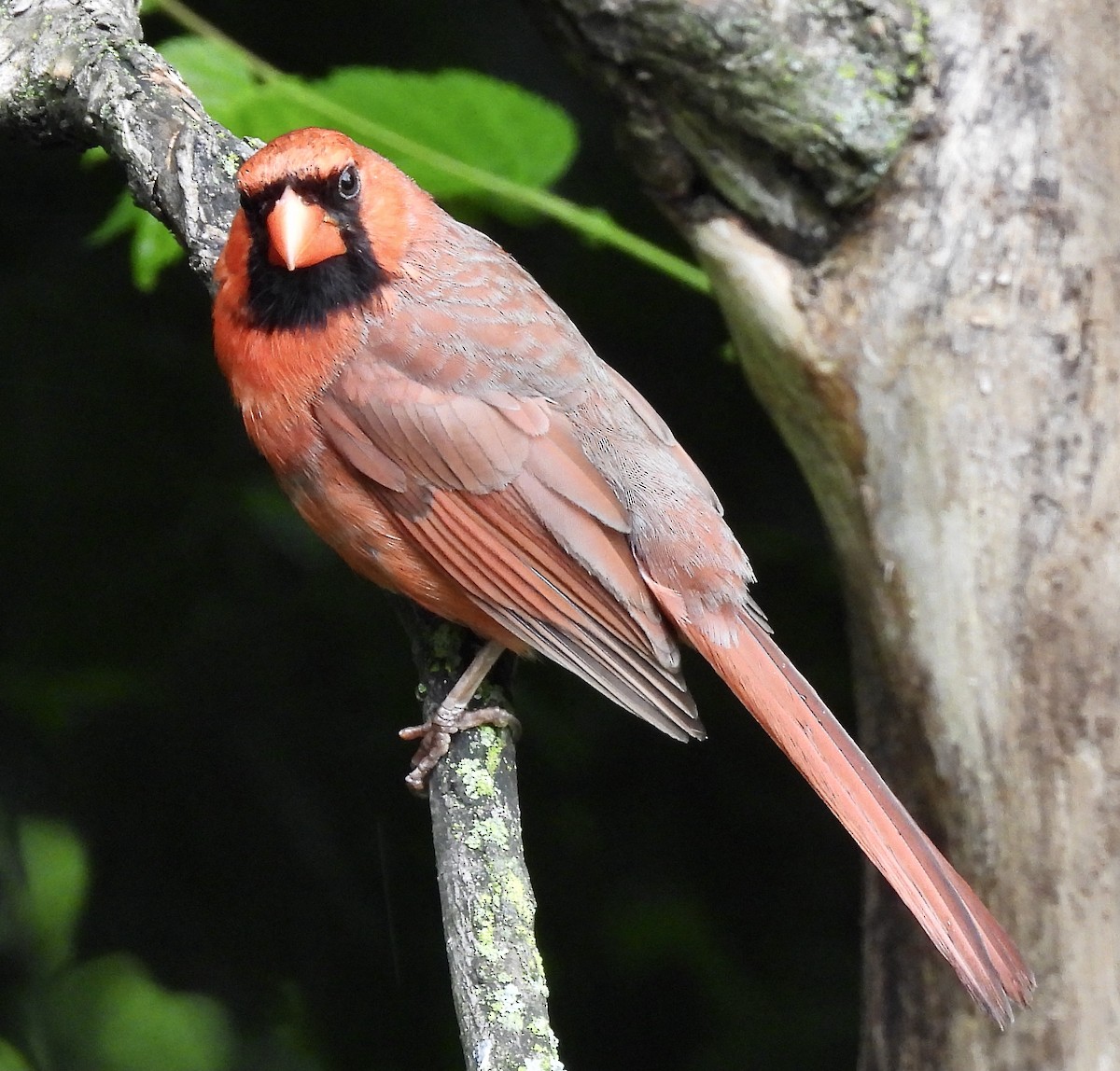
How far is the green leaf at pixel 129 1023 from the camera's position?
281 centimetres

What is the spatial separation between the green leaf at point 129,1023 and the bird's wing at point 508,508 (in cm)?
150

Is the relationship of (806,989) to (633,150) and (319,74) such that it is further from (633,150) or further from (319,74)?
(319,74)

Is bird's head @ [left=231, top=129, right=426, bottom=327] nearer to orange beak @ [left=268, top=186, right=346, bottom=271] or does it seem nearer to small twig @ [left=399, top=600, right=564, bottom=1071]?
orange beak @ [left=268, top=186, right=346, bottom=271]

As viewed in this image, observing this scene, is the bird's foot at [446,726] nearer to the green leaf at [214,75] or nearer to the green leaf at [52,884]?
the green leaf at [214,75]

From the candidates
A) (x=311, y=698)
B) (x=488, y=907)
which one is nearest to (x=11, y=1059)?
(x=311, y=698)

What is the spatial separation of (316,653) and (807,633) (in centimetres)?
118

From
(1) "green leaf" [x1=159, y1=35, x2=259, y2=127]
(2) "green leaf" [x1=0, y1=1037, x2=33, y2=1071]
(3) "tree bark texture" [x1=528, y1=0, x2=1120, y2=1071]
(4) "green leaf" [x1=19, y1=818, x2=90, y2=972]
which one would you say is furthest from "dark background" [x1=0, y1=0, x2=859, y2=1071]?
(3) "tree bark texture" [x1=528, y1=0, x2=1120, y2=1071]

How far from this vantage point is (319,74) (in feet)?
10.4

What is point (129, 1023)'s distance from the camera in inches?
112

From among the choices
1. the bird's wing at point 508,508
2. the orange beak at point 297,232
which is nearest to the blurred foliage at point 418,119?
the orange beak at point 297,232

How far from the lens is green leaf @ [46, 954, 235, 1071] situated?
2809mm

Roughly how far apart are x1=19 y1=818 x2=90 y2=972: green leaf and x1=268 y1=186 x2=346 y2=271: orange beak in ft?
5.44

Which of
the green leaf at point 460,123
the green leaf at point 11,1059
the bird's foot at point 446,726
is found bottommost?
the green leaf at point 11,1059

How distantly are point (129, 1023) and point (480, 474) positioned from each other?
1651 millimetres
